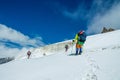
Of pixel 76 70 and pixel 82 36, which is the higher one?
pixel 82 36

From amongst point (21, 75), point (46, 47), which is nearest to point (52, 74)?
point (21, 75)

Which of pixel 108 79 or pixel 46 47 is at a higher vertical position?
pixel 46 47

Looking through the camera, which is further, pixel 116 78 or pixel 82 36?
pixel 82 36

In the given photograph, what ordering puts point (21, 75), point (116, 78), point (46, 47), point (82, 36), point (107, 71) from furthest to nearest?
point (46, 47), point (82, 36), point (21, 75), point (107, 71), point (116, 78)

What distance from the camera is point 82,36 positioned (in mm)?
15570

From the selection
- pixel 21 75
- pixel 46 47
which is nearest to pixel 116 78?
pixel 21 75

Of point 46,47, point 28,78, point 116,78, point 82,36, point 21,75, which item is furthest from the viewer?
point 46,47

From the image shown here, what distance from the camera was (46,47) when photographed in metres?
69.4

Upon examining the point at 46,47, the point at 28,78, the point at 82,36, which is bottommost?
the point at 28,78

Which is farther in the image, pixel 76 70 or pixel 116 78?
pixel 76 70

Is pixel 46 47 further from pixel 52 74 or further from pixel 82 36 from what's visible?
pixel 52 74

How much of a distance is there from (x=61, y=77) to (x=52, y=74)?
2.40 ft

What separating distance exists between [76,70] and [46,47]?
198 feet

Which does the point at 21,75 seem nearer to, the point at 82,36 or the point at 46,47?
the point at 82,36
